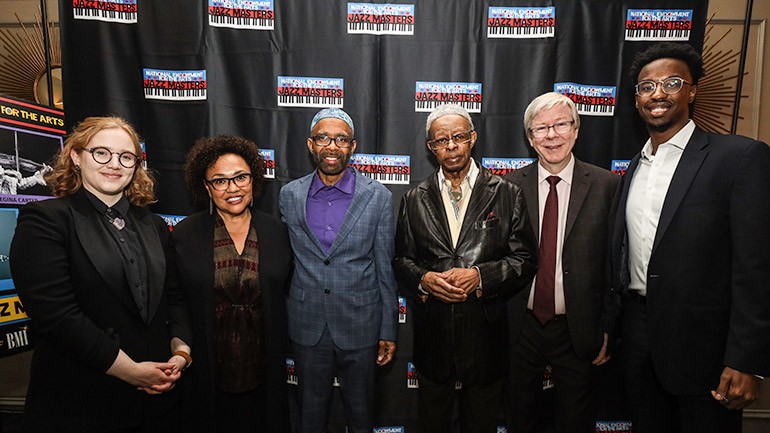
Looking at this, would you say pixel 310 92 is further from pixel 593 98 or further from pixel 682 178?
pixel 682 178

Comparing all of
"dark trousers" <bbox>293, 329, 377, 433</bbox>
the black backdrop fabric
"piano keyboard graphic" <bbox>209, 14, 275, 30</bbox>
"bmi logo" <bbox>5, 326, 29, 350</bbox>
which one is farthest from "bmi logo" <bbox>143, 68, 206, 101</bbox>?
"dark trousers" <bbox>293, 329, 377, 433</bbox>

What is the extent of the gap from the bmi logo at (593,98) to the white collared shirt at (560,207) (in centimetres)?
88

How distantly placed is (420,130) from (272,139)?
3.67 feet

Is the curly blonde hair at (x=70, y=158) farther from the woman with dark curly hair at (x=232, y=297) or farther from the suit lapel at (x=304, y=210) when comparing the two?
the suit lapel at (x=304, y=210)

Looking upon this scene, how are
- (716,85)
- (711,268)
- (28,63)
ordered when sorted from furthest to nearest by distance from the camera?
(28,63) < (716,85) < (711,268)

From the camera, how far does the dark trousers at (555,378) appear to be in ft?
6.61

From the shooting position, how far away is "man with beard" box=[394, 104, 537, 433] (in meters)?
1.86

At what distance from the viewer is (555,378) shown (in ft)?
6.90

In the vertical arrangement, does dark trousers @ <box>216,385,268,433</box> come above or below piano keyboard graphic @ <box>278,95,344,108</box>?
below

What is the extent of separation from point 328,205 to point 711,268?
6.03 ft

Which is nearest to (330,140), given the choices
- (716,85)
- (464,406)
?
(464,406)

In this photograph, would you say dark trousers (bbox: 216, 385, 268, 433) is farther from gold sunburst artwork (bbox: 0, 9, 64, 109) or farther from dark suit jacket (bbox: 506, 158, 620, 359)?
gold sunburst artwork (bbox: 0, 9, 64, 109)

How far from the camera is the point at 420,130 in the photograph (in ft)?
8.99

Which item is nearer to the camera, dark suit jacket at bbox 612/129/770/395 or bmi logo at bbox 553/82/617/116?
dark suit jacket at bbox 612/129/770/395
